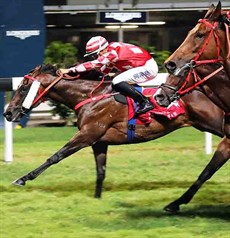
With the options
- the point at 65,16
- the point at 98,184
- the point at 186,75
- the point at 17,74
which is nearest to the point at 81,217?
the point at 98,184

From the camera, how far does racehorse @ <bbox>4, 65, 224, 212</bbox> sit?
9305 millimetres

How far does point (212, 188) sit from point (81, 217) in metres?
2.36

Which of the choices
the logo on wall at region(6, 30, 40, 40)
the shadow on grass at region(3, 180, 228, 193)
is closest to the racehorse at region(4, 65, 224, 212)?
the shadow on grass at region(3, 180, 228, 193)

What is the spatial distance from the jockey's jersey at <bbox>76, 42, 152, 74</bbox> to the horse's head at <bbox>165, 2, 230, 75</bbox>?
6.05 ft

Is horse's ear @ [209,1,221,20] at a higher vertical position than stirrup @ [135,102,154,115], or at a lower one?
higher

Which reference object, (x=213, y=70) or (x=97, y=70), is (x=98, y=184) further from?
(x=213, y=70)

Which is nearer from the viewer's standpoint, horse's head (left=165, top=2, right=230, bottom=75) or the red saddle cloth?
horse's head (left=165, top=2, right=230, bottom=75)

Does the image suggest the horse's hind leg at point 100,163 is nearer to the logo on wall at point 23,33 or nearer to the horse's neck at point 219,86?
the horse's neck at point 219,86

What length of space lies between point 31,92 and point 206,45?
9.42 ft

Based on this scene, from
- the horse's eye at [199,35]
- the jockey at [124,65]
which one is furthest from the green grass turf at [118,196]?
the horse's eye at [199,35]

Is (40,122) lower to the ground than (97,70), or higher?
lower

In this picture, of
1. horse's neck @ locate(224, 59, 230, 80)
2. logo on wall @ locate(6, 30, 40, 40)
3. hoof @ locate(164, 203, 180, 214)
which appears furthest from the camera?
logo on wall @ locate(6, 30, 40, 40)

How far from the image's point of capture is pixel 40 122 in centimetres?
1784

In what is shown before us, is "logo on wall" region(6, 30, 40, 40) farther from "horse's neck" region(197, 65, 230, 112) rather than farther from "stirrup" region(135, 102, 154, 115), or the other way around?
"horse's neck" region(197, 65, 230, 112)
